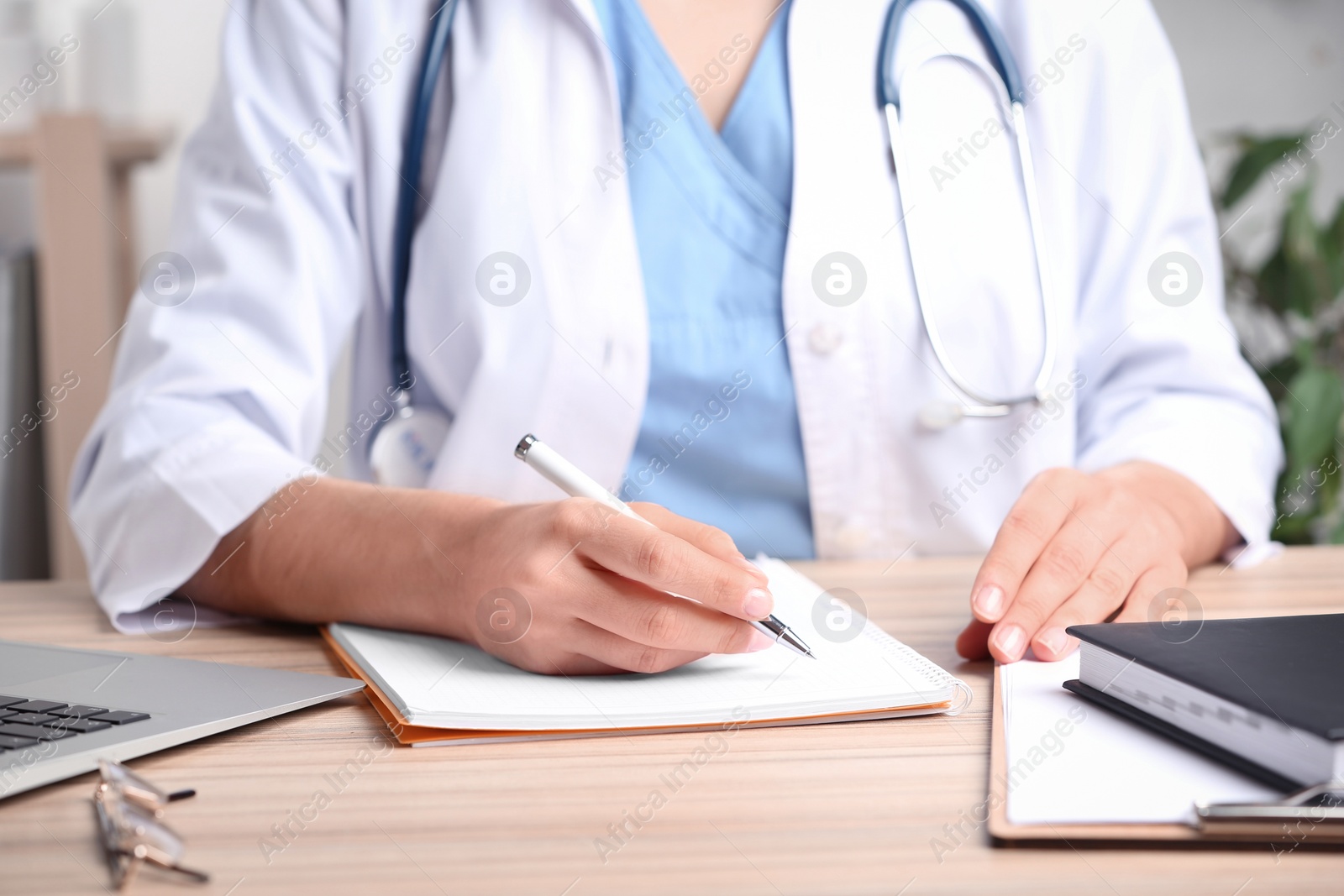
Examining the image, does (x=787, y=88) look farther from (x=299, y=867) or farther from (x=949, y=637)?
(x=299, y=867)

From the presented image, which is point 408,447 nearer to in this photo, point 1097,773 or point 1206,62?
point 1097,773

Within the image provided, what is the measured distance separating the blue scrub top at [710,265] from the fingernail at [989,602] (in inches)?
12.8

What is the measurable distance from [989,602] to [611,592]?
202 mm

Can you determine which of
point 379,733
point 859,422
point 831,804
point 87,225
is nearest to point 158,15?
point 87,225

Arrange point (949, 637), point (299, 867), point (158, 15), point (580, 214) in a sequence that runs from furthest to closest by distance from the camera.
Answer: point (158, 15)
point (580, 214)
point (949, 637)
point (299, 867)

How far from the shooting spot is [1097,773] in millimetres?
395

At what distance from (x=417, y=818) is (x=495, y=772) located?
48mm

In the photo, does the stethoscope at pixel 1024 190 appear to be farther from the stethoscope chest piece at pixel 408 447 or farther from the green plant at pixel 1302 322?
the green plant at pixel 1302 322

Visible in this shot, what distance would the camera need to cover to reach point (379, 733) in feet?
1.55

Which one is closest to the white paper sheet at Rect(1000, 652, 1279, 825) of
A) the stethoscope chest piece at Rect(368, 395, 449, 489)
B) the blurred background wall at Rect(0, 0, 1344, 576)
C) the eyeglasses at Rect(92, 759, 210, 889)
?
the eyeglasses at Rect(92, 759, 210, 889)

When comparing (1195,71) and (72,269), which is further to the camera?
(1195,71)

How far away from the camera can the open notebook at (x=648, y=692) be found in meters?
0.46

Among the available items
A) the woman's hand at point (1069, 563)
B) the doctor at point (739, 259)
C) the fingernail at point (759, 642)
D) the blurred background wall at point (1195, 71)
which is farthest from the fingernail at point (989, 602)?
the blurred background wall at point (1195, 71)

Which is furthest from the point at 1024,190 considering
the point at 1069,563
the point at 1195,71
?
the point at 1195,71
